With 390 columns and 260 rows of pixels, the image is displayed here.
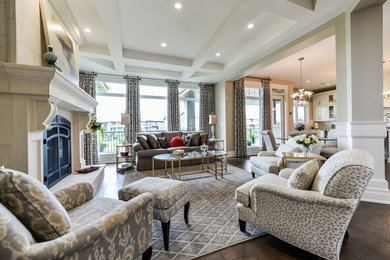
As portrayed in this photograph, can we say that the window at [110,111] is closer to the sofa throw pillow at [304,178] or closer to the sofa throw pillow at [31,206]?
the sofa throw pillow at [31,206]

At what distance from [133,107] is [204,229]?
463cm

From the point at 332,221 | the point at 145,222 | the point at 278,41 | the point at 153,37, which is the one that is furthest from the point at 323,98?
the point at 145,222

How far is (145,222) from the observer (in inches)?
48.3

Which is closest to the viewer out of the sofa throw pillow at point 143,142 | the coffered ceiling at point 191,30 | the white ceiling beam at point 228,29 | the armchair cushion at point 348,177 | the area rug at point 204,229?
the armchair cushion at point 348,177

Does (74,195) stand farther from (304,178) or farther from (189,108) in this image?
(189,108)

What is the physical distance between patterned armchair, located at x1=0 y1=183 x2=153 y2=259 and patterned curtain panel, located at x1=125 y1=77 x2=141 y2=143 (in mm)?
4093

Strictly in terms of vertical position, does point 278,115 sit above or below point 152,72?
below

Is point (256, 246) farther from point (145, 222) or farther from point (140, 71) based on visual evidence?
point (140, 71)

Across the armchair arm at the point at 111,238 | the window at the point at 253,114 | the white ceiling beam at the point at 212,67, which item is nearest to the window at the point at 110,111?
the white ceiling beam at the point at 212,67

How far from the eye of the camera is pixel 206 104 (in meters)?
6.54

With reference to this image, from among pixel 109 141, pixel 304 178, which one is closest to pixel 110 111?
pixel 109 141

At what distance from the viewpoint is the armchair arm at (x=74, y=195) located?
1324mm

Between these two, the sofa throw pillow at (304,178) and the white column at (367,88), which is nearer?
the sofa throw pillow at (304,178)

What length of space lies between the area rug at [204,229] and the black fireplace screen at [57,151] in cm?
164
